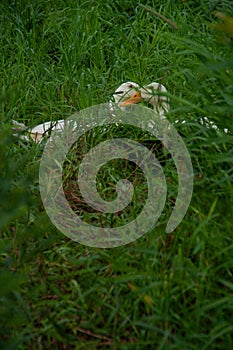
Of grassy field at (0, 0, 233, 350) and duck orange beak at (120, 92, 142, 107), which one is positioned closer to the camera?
grassy field at (0, 0, 233, 350)

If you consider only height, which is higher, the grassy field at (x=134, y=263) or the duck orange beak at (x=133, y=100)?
the duck orange beak at (x=133, y=100)

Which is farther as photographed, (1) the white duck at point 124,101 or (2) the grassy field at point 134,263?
(1) the white duck at point 124,101

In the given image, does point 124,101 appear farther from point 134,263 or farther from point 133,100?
point 134,263

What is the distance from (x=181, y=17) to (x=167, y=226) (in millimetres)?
1947

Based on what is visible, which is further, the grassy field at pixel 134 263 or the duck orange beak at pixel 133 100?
the duck orange beak at pixel 133 100

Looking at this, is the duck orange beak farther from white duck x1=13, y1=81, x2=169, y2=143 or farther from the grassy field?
the grassy field

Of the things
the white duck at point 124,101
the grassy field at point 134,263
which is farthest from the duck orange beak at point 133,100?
the grassy field at point 134,263

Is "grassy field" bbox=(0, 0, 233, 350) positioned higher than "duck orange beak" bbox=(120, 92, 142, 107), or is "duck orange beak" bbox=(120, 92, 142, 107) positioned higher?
"duck orange beak" bbox=(120, 92, 142, 107)

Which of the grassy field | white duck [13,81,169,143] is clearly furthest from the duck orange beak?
the grassy field

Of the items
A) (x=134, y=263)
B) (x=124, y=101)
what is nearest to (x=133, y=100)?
(x=124, y=101)

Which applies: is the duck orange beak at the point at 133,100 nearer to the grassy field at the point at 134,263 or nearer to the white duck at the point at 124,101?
the white duck at the point at 124,101

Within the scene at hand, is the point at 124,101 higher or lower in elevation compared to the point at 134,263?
higher

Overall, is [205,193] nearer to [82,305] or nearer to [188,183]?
[188,183]

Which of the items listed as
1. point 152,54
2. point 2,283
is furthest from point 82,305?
point 152,54
